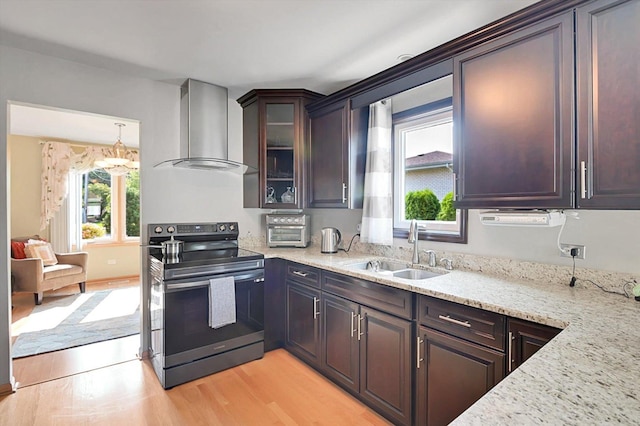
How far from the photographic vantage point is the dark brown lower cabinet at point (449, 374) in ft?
4.91


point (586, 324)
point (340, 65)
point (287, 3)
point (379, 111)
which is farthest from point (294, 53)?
point (586, 324)

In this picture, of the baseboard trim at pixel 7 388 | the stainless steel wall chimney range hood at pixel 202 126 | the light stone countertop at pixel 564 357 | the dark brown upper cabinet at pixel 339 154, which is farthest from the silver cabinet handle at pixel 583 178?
the baseboard trim at pixel 7 388

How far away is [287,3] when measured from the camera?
1802mm

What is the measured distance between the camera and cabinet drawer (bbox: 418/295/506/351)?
1463 millimetres

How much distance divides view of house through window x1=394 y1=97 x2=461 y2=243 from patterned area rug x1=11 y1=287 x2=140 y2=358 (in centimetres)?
309

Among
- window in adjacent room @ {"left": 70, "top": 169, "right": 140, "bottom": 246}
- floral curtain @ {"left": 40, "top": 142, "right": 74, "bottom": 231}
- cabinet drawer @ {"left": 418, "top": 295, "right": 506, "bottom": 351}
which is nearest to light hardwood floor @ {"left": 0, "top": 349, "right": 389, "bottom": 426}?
cabinet drawer @ {"left": 418, "top": 295, "right": 506, "bottom": 351}

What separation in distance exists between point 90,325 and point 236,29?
3.48 meters

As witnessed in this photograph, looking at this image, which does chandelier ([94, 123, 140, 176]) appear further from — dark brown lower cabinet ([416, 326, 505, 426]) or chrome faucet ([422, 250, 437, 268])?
dark brown lower cabinet ([416, 326, 505, 426])

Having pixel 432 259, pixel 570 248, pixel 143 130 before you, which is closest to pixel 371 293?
pixel 432 259

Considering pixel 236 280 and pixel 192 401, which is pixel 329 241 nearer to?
pixel 236 280

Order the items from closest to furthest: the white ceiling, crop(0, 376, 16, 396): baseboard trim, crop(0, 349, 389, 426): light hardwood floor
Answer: the white ceiling → crop(0, 349, 389, 426): light hardwood floor → crop(0, 376, 16, 396): baseboard trim

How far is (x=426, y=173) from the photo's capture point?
2732mm

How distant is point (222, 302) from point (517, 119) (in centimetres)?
227

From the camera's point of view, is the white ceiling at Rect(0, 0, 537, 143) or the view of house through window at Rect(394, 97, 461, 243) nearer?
the white ceiling at Rect(0, 0, 537, 143)
